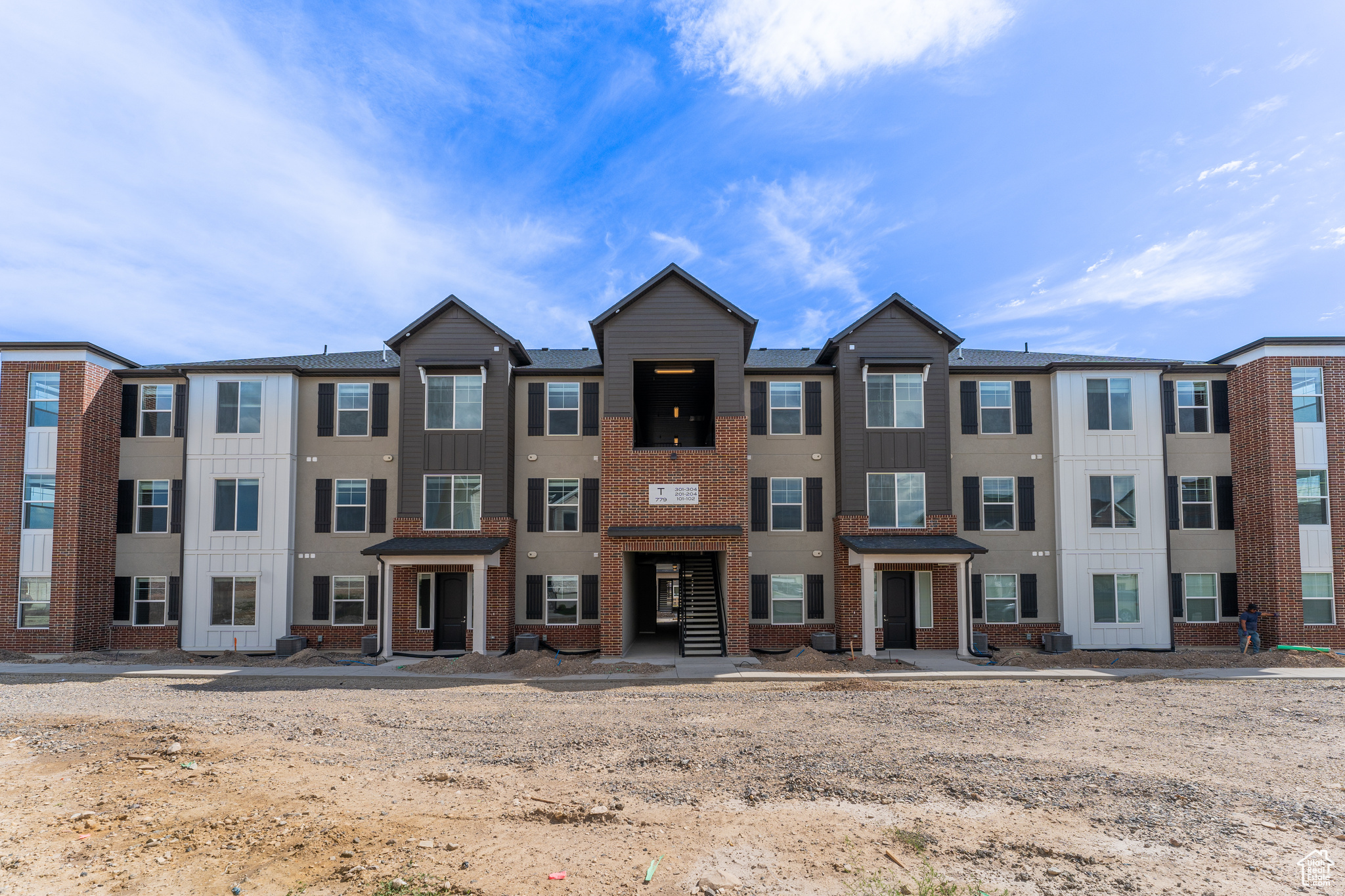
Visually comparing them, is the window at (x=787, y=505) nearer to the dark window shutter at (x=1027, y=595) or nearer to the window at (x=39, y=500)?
the dark window shutter at (x=1027, y=595)

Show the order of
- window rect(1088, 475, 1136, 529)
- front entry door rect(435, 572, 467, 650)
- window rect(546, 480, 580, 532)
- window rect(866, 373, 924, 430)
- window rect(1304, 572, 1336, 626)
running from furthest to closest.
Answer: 1. window rect(546, 480, 580, 532)
2. window rect(1088, 475, 1136, 529)
3. front entry door rect(435, 572, 467, 650)
4. window rect(866, 373, 924, 430)
5. window rect(1304, 572, 1336, 626)

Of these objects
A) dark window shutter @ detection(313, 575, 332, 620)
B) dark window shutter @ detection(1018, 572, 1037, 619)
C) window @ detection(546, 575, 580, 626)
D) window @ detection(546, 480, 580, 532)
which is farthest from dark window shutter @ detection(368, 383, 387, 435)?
dark window shutter @ detection(1018, 572, 1037, 619)

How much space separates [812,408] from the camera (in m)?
21.8

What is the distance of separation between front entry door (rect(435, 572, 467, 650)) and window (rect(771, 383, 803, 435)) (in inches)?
429

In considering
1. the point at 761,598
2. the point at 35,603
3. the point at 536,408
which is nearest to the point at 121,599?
the point at 35,603


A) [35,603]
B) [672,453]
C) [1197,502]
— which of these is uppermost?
[672,453]

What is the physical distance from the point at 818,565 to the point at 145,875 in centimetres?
1776

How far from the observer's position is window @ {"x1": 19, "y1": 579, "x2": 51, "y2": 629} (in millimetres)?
20641

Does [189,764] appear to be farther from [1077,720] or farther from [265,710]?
[1077,720]

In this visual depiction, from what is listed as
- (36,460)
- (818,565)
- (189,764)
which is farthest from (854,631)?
(36,460)

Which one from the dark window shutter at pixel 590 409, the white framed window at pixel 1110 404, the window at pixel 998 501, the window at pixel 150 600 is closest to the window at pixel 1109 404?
the white framed window at pixel 1110 404

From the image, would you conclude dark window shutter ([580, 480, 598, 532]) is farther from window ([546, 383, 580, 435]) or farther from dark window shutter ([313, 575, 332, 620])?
dark window shutter ([313, 575, 332, 620])

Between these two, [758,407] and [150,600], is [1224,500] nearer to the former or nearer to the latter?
[758,407]

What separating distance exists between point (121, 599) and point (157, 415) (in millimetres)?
5873
